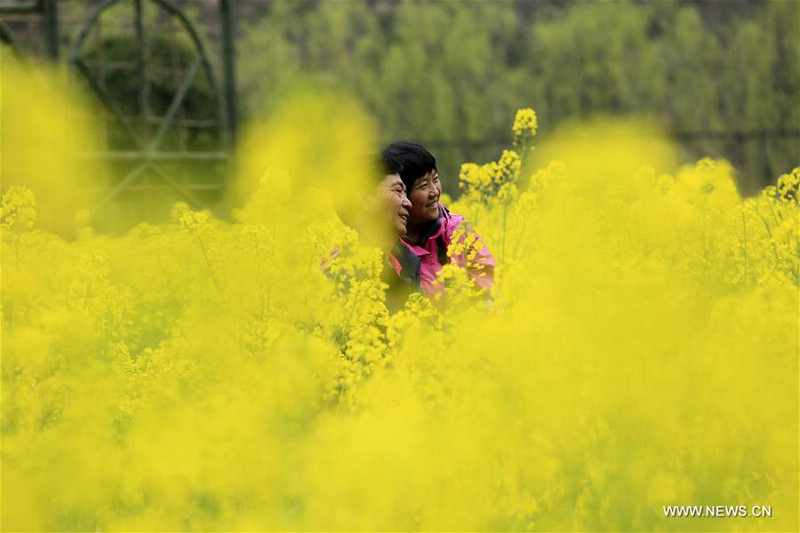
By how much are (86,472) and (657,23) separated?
138ft

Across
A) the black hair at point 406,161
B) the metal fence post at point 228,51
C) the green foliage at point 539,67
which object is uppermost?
the green foliage at point 539,67

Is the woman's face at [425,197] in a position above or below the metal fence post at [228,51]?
below

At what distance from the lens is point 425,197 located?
12.4ft

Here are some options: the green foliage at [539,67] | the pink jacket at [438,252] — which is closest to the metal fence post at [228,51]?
the pink jacket at [438,252]

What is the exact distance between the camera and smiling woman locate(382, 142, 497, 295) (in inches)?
144

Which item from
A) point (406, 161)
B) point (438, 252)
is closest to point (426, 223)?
point (438, 252)

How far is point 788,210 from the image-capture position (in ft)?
14.2

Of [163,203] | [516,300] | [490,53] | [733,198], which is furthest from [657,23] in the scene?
[516,300]

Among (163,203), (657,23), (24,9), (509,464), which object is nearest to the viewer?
(509,464)

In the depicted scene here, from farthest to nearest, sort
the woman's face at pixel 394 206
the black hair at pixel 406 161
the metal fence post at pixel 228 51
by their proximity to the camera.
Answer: the metal fence post at pixel 228 51, the black hair at pixel 406 161, the woman's face at pixel 394 206

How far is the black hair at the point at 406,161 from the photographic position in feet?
12.2

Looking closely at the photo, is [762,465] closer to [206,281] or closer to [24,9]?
[206,281]

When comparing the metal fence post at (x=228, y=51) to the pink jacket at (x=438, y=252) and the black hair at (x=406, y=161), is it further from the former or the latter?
the black hair at (x=406, y=161)

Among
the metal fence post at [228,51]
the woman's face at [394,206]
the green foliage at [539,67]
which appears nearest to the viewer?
the woman's face at [394,206]
